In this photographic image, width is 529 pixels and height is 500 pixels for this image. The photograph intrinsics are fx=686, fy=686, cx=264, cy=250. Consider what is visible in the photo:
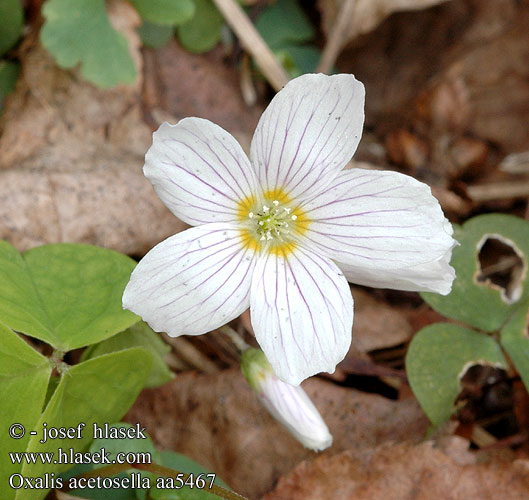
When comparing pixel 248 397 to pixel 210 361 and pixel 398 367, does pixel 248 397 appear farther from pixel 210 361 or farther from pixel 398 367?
pixel 398 367

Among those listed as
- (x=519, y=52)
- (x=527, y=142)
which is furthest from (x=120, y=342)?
(x=519, y=52)

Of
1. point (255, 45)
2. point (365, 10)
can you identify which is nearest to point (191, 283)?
point (255, 45)

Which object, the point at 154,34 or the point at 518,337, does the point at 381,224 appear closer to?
the point at 518,337

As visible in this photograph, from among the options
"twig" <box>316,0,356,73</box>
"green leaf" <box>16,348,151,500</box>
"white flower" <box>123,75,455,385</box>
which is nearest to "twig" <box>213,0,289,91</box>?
"twig" <box>316,0,356,73</box>

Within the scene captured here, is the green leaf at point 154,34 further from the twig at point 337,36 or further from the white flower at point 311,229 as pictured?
the white flower at point 311,229

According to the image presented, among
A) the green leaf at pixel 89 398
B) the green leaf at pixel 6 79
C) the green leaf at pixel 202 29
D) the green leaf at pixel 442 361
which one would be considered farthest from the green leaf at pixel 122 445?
the green leaf at pixel 202 29
